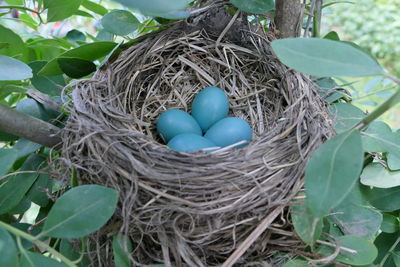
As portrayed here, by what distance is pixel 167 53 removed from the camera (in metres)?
1.02

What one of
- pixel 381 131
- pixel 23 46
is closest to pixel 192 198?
pixel 381 131

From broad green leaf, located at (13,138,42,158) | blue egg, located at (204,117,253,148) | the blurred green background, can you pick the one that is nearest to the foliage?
broad green leaf, located at (13,138,42,158)

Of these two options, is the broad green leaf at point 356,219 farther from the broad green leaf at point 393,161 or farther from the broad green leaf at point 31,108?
the broad green leaf at point 31,108

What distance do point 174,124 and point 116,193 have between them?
484mm

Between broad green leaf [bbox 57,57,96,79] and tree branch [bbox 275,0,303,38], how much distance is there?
→ 35 centimetres

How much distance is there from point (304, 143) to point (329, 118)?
0.09 metres

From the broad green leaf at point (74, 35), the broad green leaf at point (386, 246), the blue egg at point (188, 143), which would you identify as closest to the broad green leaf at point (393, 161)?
the broad green leaf at point (386, 246)

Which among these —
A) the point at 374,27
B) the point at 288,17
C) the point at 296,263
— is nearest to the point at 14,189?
the point at 296,263

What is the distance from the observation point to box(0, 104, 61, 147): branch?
65 centimetres

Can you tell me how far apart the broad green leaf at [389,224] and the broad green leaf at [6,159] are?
0.55m

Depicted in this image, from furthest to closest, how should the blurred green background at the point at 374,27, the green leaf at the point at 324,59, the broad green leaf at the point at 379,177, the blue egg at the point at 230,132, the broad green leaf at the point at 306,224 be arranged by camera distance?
the blurred green background at the point at 374,27 < the blue egg at the point at 230,132 < the broad green leaf at the point at 379,177 < the broad green leaf at the point at 306,224 < the green leaf at the point at 324,59

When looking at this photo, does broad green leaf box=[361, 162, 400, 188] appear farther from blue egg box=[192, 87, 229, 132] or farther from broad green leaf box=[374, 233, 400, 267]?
blue egg box=[192, 87, 229, 132]

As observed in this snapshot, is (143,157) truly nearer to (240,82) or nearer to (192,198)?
(192,198)

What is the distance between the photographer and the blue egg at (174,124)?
3.34 ft
